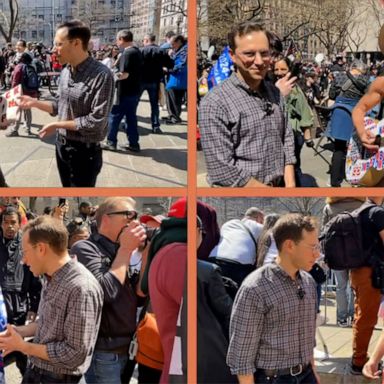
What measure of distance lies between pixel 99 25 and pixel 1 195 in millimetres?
772

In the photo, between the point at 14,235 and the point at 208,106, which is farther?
the point at 14,235

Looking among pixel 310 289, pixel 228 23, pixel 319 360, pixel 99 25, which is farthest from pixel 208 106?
pixel 319 360

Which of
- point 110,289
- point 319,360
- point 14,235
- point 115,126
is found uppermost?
point 115,126

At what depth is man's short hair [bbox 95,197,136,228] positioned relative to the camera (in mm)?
2811

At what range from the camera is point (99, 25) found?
9.30ft

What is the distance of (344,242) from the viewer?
9.22 feet

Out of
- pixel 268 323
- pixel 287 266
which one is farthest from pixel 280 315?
pixel 287 266

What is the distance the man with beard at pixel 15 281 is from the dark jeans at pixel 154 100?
0.66 m

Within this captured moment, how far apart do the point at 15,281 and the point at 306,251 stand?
3.83 ft

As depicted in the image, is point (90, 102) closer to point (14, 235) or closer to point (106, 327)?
point (14, 235)

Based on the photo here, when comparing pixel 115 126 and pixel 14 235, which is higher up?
pixel 115 126

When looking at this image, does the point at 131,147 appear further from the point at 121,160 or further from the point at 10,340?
the point at 10,340

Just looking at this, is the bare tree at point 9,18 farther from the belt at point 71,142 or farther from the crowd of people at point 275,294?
the crowd of people at point 275,294

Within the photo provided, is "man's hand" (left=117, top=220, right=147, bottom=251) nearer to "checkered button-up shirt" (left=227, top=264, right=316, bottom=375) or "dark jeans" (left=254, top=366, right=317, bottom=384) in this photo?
"checkered button-up shirt" (left=227, top=264, right=316, bottom=375)
